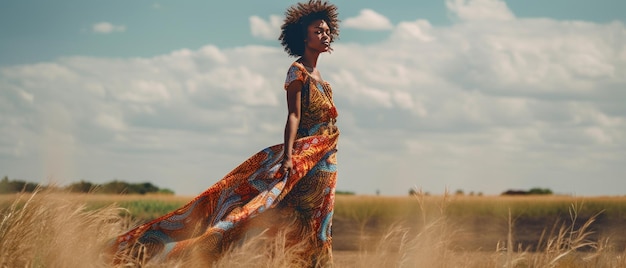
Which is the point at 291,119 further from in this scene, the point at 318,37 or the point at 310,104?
the point at 318,37

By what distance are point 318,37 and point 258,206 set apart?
1.24 metres

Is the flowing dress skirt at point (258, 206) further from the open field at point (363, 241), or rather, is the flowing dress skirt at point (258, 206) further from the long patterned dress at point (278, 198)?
the open field at point (363, 241)

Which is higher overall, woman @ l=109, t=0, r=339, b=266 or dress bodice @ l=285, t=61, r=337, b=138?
dress bodice @ l=285, t=61, r=337, b=138

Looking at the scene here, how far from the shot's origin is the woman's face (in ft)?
17.4

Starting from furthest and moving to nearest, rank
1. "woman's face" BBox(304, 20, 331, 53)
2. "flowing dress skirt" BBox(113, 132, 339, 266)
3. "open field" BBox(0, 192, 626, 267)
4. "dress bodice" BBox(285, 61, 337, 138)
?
"woman's face" BBox(304, 20, 331, 53)
"dress bodice" BBox(285, 61, 337, 138)
"flowing dress skirt" BBox(113, 132, 339, 266)
"open field" BBox(0, 192, 626, 267)

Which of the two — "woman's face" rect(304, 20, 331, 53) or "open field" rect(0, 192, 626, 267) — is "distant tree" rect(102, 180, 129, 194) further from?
"woman's face" rect(304, 20, 331, 53)

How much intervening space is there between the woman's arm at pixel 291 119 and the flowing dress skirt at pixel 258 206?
6 centimetres

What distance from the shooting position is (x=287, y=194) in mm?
5172

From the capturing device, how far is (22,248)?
4.66 metres

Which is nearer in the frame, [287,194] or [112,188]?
[287,194]

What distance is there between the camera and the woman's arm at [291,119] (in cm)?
501

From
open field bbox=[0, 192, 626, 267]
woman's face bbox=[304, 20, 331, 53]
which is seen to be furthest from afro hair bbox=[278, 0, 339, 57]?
open field bbox=[0, 192, 626, 267]

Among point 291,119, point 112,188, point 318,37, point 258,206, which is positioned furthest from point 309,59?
point 112,188

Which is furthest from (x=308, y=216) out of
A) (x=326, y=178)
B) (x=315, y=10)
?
(x=315, y=10)
